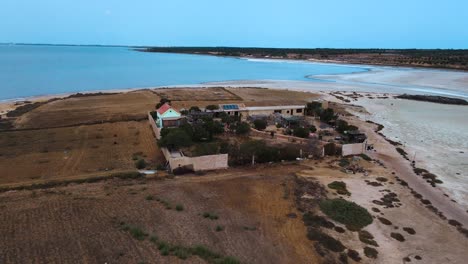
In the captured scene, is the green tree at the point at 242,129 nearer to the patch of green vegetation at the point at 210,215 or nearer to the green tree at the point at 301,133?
the green tree at the point at 301,133

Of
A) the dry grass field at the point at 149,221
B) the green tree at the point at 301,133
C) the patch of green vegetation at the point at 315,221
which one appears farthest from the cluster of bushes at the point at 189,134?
the patch of green vegetation at the point at 315,221

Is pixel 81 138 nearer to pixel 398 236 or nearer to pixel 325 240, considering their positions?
pixel 325 240

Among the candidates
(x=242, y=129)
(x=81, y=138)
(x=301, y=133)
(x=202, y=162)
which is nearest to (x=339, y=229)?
(x=202, y=162)

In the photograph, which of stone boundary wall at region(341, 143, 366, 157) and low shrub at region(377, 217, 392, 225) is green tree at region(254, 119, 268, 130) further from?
low shrub at region(377, 217, 392, 225)

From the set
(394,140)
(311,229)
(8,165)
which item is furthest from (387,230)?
(8,165)

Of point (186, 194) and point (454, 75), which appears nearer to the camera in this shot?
point (186, 194)

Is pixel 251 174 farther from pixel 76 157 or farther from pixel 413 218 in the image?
pixel 76 157
